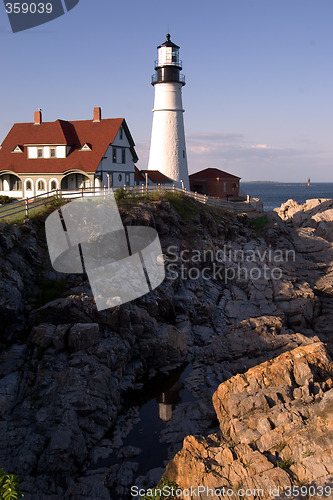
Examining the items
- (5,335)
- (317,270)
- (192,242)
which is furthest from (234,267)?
(5,335)

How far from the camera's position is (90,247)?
960 inches

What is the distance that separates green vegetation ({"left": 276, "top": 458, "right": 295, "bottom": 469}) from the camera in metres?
11.1

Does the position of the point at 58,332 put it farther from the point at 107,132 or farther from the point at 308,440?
the point at 107,132

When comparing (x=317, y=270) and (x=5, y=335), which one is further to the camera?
(x=317, y=270)

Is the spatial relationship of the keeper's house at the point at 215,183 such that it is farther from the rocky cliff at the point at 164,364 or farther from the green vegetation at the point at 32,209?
the green vegetation at the point at 32,209

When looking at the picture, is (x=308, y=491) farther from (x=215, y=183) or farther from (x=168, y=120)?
(x=215, y=183)

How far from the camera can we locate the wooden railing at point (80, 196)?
23900 mm

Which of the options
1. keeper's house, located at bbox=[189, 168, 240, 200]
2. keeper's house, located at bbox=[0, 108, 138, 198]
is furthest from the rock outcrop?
keeper's house, located at bbox=[189, 168, 240, 200]

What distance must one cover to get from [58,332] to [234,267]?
15048 mm

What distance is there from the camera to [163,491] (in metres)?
11.9

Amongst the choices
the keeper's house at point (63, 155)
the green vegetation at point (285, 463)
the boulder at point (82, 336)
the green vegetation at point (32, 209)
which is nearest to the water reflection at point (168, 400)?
the boulder at point (82, 336)

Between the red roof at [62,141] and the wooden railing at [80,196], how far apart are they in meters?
2.53

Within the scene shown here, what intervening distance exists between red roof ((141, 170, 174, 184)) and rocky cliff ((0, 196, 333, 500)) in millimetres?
9690

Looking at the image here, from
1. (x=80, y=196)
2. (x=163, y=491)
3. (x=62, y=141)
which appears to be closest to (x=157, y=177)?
(x=62, y=141)
